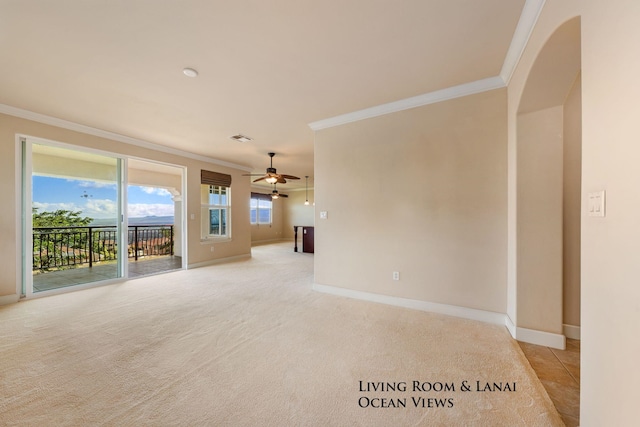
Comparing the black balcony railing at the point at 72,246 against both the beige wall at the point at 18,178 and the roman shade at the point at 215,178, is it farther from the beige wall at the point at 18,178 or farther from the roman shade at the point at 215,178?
the roman shade at the point at 215,178

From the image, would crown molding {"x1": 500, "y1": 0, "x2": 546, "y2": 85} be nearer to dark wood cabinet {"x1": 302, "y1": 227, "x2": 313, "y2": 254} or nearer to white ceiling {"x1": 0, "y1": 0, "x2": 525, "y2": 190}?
white ceiling {"x1": 0, "y1": 0, "x2": 525, "y2": 190}

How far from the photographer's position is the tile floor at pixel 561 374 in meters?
1.46

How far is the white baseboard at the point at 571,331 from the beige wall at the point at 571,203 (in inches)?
1.4

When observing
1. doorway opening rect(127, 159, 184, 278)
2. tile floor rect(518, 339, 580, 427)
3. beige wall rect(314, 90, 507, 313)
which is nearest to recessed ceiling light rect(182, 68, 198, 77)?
beige wall rect(314, 90, 507, 313)

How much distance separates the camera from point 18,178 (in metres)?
3.30

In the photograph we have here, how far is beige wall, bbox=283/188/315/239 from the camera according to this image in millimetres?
10906

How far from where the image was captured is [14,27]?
1.80 metres

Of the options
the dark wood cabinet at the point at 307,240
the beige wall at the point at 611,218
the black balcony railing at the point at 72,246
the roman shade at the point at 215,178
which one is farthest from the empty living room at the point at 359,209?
the dark wood cabinet at the point at 307,240

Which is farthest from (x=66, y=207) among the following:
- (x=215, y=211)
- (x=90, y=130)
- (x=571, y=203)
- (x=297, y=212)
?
(x=297, y=212)

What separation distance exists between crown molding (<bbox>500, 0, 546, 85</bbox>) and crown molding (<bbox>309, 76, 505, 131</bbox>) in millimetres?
184

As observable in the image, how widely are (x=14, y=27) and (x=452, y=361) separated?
4310 millimetres

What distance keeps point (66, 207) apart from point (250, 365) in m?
4.96

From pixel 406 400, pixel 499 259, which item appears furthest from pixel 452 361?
pixel 499 259

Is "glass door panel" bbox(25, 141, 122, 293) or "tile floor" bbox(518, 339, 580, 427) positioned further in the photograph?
"glass door panel" bbox(25, 141, 122, 293)
